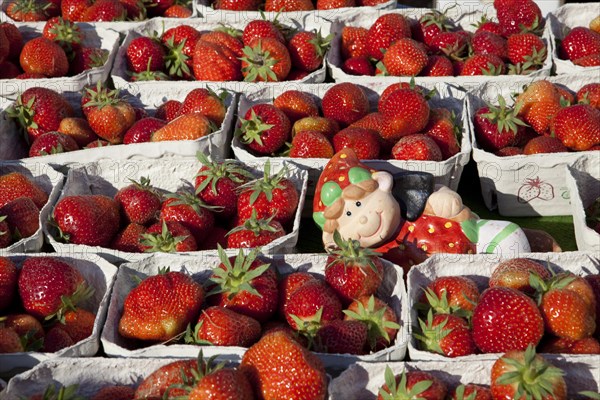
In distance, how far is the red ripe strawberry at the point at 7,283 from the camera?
2076 mm

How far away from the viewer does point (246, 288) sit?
6.52ft

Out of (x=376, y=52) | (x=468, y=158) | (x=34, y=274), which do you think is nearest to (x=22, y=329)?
(x=34, y=274)

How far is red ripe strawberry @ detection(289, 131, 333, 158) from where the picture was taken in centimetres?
260

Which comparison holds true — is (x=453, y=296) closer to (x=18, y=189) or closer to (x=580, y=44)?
(x=18, y=189)

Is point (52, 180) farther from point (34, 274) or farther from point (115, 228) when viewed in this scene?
point (34, 274)

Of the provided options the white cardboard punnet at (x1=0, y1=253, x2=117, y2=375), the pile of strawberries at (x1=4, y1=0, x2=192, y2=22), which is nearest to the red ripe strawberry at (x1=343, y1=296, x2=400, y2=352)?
the white cardboard punnet at (x1=0, y1=253, x2=117, y2=375)

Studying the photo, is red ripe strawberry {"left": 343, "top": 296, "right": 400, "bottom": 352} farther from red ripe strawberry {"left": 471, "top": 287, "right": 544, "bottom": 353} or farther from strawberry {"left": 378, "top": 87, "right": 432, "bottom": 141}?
strawberry {"left": 378, "top": 87, "right": 432, "bottom": 141}

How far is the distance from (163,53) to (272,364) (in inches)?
72.4

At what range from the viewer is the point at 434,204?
230 cm

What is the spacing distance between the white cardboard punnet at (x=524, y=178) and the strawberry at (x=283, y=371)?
1192 millimetres

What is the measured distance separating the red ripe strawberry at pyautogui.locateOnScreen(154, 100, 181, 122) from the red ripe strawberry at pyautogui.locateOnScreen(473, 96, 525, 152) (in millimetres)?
1014

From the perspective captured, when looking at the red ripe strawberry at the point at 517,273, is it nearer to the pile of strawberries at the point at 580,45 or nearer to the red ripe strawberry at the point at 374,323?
the red ripe strawberry at the point at 374,323

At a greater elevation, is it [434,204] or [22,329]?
[434,204]

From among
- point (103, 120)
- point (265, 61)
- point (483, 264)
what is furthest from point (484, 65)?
point (103, 120)
